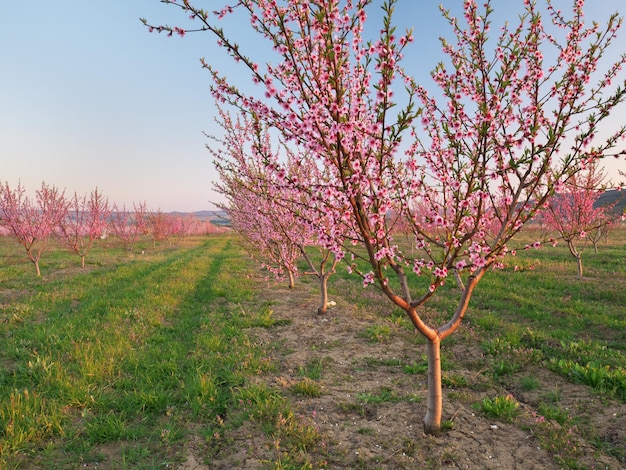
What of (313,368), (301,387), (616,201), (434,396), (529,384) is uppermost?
(616,201)

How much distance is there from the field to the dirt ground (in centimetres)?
2

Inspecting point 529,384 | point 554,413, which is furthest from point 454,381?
point 554,413

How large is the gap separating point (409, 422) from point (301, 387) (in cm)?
168

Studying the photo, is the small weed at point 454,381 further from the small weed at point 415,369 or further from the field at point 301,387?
the small weed at point 415,369

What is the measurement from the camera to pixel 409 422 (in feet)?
15.8

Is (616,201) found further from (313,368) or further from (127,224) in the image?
(127,224)

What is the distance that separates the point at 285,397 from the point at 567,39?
252 inches

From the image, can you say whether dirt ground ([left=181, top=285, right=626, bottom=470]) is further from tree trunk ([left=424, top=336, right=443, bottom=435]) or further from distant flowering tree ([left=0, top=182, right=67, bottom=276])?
distant flowering tree ([left=0, top=182, right=67, bottom=276])

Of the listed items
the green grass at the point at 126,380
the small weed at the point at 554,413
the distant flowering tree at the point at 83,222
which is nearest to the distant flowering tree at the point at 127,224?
the distant flowering tree at the point at 83,222

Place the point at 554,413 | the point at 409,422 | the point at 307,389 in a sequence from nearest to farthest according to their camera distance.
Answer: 1. the point at 409,422
2. the point at 554,413
3. the point at 307,389

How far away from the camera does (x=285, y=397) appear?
A: 5.45 meters

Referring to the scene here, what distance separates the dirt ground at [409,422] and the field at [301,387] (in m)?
0.02

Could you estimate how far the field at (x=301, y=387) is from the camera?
169 inches

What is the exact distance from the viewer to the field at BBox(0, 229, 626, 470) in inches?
169
